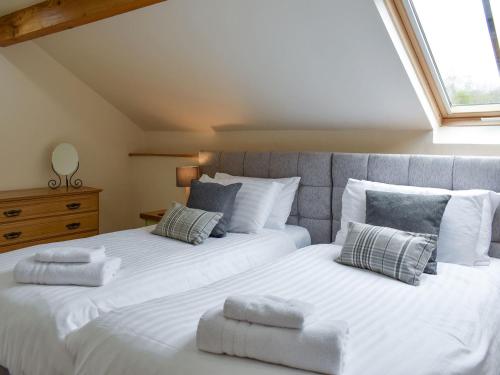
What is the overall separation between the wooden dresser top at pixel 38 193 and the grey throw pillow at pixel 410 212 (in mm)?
2567

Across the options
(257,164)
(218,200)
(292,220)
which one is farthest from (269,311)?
(257,164)

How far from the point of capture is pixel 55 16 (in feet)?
9.37

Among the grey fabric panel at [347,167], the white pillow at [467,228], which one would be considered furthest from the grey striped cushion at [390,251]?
the grey fabric panel at [347,167]

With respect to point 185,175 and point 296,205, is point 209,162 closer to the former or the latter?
point 185,175

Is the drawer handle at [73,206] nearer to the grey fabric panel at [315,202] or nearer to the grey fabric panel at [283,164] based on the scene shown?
the grey fabric panel at [283,164]

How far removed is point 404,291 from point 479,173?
3.36 ft

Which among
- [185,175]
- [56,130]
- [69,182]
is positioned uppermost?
[56,130]

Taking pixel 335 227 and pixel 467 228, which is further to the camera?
pixel 335 227

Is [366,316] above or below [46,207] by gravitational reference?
below

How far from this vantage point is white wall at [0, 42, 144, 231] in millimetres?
3803

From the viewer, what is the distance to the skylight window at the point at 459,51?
2342mm

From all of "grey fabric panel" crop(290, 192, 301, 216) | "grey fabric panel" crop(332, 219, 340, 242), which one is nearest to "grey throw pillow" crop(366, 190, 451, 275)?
"grey fabric panel" crop(332, 219, 340, 242)

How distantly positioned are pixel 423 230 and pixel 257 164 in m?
1.53

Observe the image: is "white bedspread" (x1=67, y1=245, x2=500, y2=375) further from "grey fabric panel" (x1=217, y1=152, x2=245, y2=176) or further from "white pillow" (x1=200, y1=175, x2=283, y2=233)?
"grey fabric panel" (x1=217, y1=152, x2=245, y2=176)
